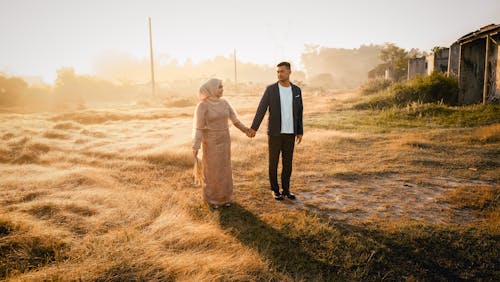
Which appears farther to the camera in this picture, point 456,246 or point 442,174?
point 442,174

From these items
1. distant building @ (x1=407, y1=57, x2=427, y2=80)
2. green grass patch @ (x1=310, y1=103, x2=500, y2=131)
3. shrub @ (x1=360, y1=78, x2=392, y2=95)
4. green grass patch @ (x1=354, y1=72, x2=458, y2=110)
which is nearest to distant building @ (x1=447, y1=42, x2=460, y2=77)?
green grass patch @ (x1=354, y1=72, x2=458, y2=110)

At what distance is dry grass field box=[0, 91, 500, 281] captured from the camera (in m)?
2.82

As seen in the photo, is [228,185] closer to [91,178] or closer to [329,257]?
[329,257]

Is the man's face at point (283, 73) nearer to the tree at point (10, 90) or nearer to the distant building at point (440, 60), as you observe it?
the distant building at point (440, 60)

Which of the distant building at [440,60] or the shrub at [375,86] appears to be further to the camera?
the shrub at [375,86]

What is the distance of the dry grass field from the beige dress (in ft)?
0.82

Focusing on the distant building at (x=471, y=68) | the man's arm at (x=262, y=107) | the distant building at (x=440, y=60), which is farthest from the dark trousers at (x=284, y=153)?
the distant building at (x=440, y=60)

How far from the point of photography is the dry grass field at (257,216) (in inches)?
111

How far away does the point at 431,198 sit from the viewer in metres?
4.50

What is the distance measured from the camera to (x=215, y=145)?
166 inches

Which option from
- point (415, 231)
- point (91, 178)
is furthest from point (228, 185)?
point (91, 178)

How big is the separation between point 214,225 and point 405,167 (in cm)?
408

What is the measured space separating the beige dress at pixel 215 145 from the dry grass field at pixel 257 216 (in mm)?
249

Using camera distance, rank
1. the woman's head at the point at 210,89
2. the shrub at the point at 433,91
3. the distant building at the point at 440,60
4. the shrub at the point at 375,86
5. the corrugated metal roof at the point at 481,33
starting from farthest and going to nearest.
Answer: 1. the shrub at the point at 375,86
2. the distant building at the point at 440,60
3. the shrub at the point at 433,91
4. the corrugated metal roof at the point at 481,33
5. the woman's head at the point at 210,89
